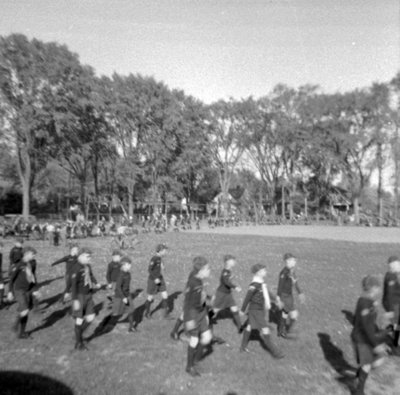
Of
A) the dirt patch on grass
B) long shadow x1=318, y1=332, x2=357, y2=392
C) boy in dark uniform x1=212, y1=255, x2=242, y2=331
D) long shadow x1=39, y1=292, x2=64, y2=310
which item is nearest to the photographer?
long shadow x1=318, y1=332, x2=357, y2=392

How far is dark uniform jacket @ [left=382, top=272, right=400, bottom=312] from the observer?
21.0 feet

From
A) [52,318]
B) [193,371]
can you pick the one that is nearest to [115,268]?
[52,318]

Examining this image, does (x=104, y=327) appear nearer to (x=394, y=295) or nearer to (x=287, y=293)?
(x=287, y=293)

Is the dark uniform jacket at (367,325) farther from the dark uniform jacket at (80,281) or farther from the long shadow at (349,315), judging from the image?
the dark uniform jacket at (80,281)

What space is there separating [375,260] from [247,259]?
5876 mm

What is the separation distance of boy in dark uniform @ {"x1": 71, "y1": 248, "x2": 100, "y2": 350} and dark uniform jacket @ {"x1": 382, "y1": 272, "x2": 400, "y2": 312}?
530 cm

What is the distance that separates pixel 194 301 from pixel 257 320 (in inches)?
48.5

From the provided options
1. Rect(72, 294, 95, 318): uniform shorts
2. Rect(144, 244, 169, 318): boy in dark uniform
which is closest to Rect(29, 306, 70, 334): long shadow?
Rect(72, 294, 95, 318): uniform shorts

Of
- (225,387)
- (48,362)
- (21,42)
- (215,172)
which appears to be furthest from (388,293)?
(215,172)

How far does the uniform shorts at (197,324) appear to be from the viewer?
5402mm

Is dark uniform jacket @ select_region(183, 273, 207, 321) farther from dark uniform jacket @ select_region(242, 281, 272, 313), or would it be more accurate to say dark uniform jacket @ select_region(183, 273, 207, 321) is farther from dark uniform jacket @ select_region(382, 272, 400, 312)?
dark uniform jacket @ select_region(382, 272, 400, 312)

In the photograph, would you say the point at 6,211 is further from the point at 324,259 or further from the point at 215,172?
the point at 324,259

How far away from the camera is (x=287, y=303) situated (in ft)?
22.4

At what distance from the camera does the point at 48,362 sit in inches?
228
